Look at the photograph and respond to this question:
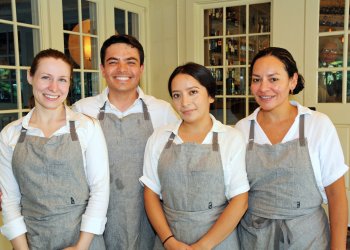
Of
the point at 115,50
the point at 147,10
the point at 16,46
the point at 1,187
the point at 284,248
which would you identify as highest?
the point at 147,10

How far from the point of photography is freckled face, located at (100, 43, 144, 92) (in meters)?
1.68

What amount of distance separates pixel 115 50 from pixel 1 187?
0.78m

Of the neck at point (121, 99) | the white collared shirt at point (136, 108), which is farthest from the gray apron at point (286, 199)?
the neck at point (121, 99)

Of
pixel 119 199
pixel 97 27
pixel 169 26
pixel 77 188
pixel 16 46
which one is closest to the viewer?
pixel 77 188

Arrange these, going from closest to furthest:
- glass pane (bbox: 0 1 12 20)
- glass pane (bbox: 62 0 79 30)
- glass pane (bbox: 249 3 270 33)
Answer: glass pane (bbox: 0 1 12 20) → glass pane (bbox: 62 0 79 30) → glass pane (bbox: 249 3 270 33)

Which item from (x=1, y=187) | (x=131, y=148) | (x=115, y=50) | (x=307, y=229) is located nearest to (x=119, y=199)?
(x=131, y=148)

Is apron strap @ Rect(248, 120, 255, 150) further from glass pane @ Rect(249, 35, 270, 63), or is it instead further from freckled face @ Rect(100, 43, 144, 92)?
glass pane @ Rect(249, 35, 270, 63)

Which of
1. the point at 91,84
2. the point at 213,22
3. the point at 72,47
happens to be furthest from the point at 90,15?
the point at 213,22

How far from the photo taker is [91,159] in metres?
1.41

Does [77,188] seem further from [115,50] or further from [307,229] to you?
[307,229]

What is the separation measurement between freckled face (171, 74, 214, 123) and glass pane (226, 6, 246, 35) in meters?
2.63

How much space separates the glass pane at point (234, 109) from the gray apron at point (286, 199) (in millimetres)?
2522

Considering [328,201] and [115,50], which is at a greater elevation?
A: [115,50]

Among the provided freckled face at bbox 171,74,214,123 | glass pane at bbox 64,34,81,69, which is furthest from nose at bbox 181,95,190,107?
glass pane at bbox 64,34,81,69
